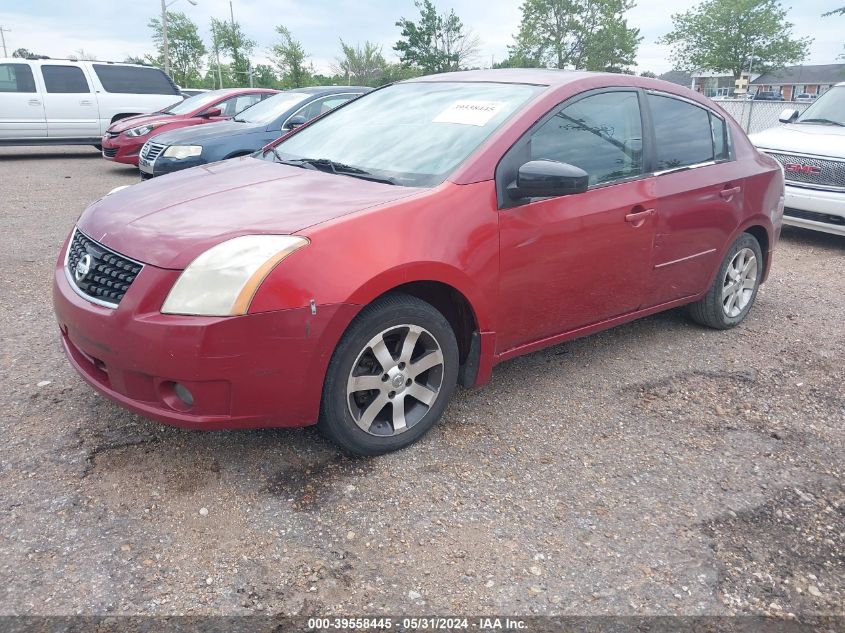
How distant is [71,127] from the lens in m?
13.7

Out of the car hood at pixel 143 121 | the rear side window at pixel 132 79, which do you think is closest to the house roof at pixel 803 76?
the rear side window at pixel 132 79

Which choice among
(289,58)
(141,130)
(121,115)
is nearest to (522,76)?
(141,130)

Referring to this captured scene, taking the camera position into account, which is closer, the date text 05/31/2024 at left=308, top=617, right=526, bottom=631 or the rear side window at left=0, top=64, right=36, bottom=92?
the date text 05/31/2024 at left=308, top=617, right=526, bottom=631

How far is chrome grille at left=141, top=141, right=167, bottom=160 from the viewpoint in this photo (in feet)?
29.7

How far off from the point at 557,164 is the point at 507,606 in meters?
1.85

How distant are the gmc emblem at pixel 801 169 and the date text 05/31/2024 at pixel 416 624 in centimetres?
686

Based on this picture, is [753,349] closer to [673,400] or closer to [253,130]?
[673,400]

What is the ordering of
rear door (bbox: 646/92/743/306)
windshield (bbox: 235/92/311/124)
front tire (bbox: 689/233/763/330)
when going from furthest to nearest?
windshield (bbox: 235/92/311/124) → front tire (bbox: 689/233/763/330) → rear door (bbox: 646/92/743/306)

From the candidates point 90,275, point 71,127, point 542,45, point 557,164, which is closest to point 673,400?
point 557,164

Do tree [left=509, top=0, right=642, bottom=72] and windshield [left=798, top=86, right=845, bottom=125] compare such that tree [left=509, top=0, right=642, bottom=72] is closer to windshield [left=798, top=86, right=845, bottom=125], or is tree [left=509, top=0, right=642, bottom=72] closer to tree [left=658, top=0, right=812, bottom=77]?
tree [left=658, top=0, right=812, bottom=77]

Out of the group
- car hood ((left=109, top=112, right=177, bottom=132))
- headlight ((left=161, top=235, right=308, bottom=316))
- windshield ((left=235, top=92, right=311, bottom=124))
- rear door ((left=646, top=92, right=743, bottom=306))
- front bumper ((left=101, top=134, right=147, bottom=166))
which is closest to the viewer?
headlight ((left=161, top=235, right=308, bottom=316))

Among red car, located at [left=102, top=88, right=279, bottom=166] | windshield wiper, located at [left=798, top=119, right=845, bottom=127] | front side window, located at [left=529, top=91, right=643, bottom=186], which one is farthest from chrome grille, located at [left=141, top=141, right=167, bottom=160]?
windshield wiper, located at [left=798, top=119, right=845, bottom=127]

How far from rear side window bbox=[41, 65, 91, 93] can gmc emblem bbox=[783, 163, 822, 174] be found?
41.1 ft

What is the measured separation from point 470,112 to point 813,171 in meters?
5.49
